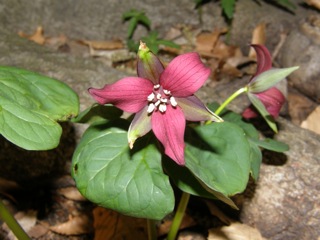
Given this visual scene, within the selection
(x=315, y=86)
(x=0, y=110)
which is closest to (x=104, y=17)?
(x=315, y=86)

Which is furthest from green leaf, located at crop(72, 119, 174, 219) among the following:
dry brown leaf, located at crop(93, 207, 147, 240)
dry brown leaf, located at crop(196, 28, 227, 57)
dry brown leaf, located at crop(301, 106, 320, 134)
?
dry brown leaf, located at crop(196, 28, 227, 57)

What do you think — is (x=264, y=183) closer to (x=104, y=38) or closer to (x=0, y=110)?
(x=0, y=110)

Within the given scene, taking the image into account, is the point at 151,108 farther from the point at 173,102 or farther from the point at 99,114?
the point at 99,114

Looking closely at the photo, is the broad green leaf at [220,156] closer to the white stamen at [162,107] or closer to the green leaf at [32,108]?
the white stamen at [162,107]

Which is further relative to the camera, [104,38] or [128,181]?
[104,38]

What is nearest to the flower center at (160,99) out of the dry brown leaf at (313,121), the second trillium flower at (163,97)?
the second trillium flower at (163,97)

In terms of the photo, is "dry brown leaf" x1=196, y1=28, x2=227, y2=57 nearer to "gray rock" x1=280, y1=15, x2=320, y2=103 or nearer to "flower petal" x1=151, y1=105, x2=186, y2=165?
"gray rock" x1=280, y1=15, x2=320, y2=103
